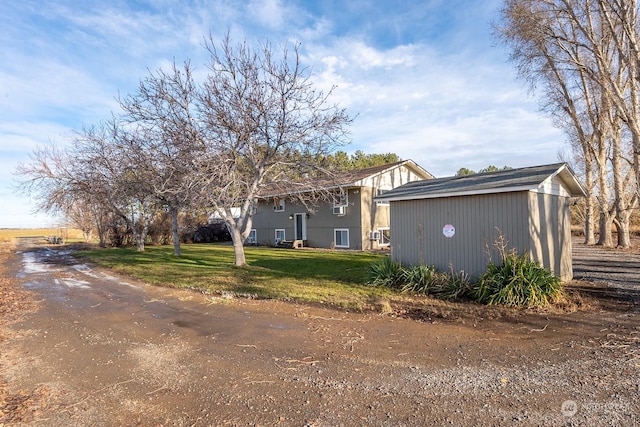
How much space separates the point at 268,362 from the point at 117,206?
74.9 ft

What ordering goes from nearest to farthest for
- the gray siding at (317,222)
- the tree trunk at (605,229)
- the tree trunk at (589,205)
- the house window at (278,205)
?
the gray siding at (317,222) < the tree trunk at (605,229) < the tree trunk at (589,205) < the house window at (278,205)

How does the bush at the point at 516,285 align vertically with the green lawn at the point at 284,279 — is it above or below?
above

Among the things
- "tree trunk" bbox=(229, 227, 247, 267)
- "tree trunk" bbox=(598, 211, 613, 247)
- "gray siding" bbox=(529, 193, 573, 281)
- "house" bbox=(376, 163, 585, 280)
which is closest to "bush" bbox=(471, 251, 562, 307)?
"house" bbox=(376, 163, 585, 280)

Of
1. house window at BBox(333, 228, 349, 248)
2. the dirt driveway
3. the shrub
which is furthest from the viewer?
house window at BBox(333, 228, 349, 248)

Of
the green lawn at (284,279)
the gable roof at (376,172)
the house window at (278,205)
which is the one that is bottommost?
the green lawn at (284,279)

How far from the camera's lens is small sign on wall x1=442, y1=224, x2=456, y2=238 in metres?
9.21

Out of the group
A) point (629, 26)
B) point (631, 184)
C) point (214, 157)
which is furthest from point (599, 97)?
point (214, 157)

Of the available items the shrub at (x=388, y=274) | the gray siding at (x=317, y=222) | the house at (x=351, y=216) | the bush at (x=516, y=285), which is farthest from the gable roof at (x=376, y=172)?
the bush at (x=516, y=285)

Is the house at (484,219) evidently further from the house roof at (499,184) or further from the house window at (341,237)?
the house window at (341,237)

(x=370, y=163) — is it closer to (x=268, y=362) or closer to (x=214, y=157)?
(x=214, y=157)

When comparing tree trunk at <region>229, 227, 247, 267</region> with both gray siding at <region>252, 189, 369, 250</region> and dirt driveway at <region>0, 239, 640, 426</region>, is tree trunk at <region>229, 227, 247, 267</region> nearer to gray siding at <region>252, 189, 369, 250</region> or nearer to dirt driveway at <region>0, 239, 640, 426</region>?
gray siding at <region>252, 189, 369, 250</region>

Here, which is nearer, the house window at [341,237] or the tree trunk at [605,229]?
the tree trunk at [605,229]

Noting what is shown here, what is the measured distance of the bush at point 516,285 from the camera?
7078 mm

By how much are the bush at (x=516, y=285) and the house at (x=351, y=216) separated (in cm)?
1014
